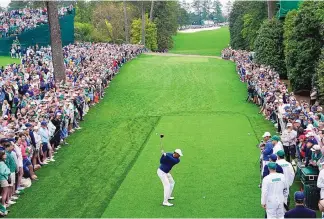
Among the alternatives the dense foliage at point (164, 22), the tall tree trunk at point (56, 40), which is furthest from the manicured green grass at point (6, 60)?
the dense foliage at point (164, 22)

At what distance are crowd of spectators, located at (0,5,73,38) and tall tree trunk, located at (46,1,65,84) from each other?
70.0 ft

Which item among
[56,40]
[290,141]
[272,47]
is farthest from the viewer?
[272,47]

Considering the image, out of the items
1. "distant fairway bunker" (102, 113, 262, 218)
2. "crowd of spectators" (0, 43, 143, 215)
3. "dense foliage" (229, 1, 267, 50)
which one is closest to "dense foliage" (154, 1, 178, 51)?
"dense foliage" (229, 1, 267, 50)

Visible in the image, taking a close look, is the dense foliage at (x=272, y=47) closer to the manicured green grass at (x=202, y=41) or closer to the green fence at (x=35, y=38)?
the green fence at (x=35, y=38)

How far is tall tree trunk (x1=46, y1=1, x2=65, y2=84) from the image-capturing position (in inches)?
1072

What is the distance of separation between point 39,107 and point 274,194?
11.9 m

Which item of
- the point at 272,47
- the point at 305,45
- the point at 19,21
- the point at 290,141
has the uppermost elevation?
the point at 19,21

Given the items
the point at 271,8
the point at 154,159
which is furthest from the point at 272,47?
the point at 154,159

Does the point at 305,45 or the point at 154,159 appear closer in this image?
the point at 154,159

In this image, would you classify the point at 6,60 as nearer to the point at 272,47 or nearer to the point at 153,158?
the point at 272,47

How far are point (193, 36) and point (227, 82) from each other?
86.3 m

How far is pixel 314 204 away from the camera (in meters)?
12.4

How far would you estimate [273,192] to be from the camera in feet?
34.2

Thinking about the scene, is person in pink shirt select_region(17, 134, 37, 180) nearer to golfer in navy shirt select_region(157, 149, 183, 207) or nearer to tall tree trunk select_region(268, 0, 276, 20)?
golfer in navy shirt select_region(157, 149, 183, 207)
